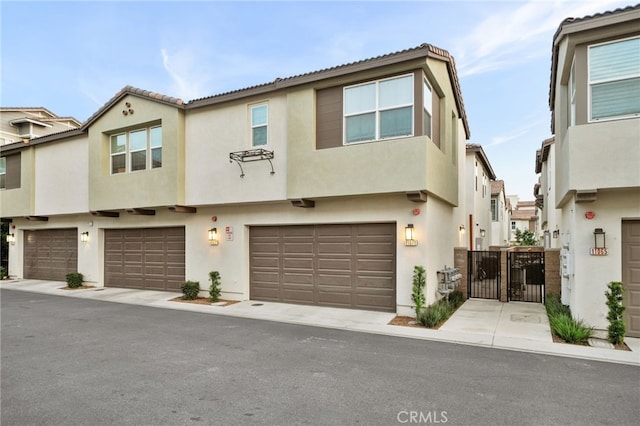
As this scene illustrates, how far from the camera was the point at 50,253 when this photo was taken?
698 inches

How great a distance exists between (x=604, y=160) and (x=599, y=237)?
1.57 metres

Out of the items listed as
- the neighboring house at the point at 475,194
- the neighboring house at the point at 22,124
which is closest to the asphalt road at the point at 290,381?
the neighboring house at the point at 475,194

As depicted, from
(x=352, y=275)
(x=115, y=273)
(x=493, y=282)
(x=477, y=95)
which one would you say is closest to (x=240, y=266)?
(x=352, y=275)

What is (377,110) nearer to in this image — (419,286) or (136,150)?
(419,286)

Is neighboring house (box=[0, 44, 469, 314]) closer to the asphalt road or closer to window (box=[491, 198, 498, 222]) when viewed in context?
the asphalt road

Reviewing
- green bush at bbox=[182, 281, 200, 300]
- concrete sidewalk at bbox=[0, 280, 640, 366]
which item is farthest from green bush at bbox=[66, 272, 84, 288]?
green bush at bbox=[182, 281, 200, 300]

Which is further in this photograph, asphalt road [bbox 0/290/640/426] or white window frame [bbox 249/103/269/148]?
white window frame [bbox 249/103/269/148]

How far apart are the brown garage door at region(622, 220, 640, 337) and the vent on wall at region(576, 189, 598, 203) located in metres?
0.97

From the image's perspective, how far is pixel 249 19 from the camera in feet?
55.9

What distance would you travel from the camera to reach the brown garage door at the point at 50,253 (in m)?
16.9

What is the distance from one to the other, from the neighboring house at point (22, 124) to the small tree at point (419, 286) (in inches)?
931

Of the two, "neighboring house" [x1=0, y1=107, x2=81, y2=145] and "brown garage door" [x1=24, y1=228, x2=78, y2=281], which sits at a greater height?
"neighboring house" [x1=0, y1=107, x2=81, y2=145]

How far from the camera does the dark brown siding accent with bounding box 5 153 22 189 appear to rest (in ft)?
57.8

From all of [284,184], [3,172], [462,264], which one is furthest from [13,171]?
[462,264]
